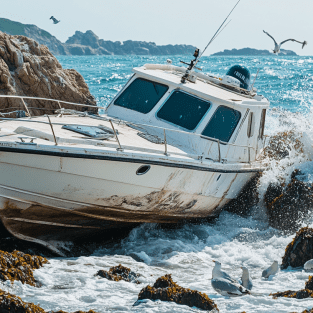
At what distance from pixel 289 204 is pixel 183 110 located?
2.67m

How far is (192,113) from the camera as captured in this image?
7.61 meters

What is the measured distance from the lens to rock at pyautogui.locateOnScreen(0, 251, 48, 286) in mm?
5037

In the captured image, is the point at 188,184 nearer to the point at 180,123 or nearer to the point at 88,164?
the point at 180,123

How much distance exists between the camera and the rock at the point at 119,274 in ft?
18.3

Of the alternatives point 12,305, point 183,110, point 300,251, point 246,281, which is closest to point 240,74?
point 183,110

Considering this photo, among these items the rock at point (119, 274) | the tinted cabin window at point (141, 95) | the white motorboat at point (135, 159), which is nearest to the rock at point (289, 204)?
the white motorboat at point (135, 159)

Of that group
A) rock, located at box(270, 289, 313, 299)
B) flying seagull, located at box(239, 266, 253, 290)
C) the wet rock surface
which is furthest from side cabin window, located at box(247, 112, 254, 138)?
rock, located at box(270, 289, 313, 299)

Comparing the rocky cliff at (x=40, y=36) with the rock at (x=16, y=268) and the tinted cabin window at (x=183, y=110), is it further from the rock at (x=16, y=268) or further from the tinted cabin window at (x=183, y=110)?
the rock at (x=16, y=268)

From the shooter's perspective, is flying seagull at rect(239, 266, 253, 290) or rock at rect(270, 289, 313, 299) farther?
Answer: flying seagull at rect(239, 266, 253, 290)

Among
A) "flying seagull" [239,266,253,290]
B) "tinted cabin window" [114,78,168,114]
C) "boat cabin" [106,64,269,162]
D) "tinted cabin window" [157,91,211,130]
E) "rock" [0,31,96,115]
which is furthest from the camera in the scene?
"rock" [0,31,96,115]

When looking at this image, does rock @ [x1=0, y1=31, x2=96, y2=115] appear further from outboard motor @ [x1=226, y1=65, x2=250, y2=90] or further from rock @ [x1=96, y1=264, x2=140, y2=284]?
rock @ [x1=96, y1=264, x2=140, y2=284]

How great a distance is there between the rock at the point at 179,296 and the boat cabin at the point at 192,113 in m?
2.73

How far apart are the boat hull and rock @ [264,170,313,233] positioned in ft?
5.67

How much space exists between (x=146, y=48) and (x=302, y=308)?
439ft
